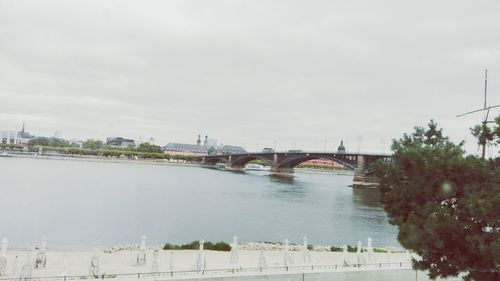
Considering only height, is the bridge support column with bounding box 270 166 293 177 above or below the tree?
below

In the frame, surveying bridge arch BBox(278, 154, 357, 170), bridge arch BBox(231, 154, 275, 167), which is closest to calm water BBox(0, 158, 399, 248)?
bridge arch BBox(278, 154, 357, 170)

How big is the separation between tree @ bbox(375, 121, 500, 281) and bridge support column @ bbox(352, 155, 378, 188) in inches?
4176

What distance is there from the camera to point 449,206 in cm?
1339

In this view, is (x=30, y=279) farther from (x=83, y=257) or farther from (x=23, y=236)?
(x=23, y=236)

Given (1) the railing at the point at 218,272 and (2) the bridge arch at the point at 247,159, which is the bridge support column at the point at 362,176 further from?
(1) the railing at the point at 218,272

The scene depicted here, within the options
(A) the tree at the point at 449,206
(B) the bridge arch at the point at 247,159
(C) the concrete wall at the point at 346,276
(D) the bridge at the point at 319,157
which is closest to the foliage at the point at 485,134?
(A) the tree at the point at 449,206

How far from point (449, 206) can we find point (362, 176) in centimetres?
10765

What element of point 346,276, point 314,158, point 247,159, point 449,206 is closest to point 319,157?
point 314,158

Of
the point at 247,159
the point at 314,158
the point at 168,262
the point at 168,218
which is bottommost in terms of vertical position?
the point at 168,218

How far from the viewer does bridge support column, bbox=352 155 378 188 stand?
11806cm

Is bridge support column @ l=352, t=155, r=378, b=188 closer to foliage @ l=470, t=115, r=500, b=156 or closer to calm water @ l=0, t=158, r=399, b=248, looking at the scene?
calm water @ l=0, t=158, r=399, b=248

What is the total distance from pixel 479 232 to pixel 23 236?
114 ft

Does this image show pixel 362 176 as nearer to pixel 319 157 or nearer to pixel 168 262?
pixel 319 157

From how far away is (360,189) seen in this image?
383 ft
